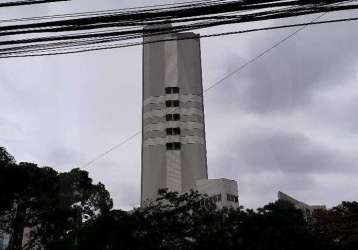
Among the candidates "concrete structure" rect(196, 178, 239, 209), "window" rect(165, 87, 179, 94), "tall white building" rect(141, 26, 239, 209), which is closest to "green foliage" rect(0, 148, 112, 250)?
"concrete structure" rect(196, 178, 239, 209)

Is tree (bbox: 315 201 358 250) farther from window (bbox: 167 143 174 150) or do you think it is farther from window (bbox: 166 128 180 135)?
window (bbox: 166 128 180 135)

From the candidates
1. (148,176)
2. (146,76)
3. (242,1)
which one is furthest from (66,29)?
(146,76)

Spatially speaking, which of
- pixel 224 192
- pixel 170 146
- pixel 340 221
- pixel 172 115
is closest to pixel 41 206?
pixel 224 192

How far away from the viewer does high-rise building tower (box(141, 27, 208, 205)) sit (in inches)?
3027

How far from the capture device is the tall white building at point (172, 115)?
252 ft

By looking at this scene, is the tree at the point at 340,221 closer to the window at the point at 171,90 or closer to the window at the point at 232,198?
the window at the point at 232,198

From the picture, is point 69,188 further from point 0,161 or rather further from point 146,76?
point 146,76

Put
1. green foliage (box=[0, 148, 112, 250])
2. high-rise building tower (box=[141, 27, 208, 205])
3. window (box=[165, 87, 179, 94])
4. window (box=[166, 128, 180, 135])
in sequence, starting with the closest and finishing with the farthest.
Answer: green foliage (box=[0, 148, 112, 250]) → high-rise building tower (box=[141, 27, 208, 205]) → window (box=[166, 128, 180, 135]) → window (box=[165, 87, 179, 94])

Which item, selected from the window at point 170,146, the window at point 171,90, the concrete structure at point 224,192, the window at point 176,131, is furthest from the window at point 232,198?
the window at point 171,90

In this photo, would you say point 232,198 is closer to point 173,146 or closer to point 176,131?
point 173,146

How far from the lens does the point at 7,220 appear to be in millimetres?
50812

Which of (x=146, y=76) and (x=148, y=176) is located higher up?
(x=146, y=76)

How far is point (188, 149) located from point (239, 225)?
56.0 m

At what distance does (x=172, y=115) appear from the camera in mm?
80312
